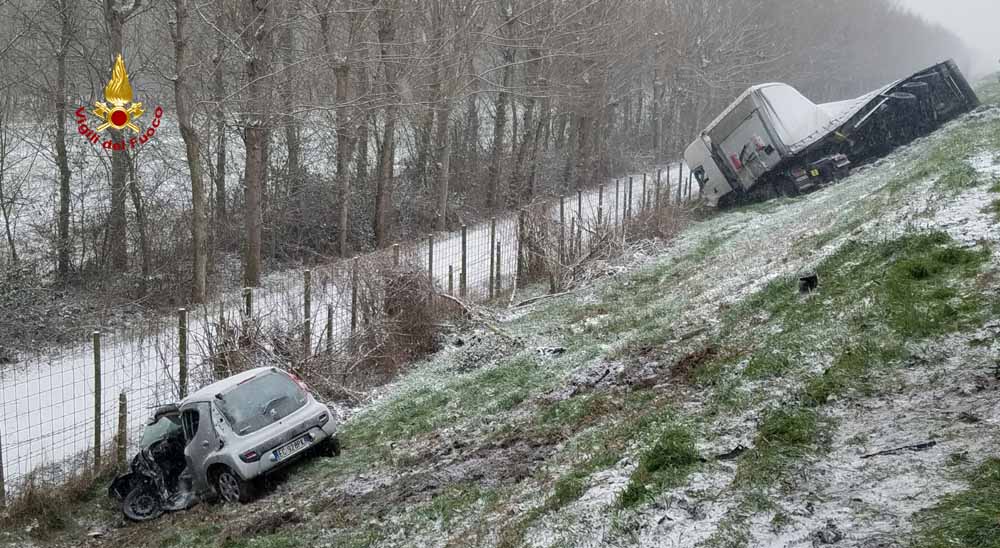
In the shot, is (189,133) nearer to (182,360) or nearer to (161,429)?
(182,360)

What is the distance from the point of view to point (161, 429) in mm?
9383

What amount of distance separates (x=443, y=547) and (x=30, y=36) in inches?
663

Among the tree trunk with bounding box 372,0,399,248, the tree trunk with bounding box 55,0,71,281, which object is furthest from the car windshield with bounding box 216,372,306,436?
the tree trunk with bounding box 372,0,399,248

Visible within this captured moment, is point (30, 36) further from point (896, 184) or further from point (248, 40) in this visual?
point (896, 184)

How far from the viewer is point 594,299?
14.3 metres

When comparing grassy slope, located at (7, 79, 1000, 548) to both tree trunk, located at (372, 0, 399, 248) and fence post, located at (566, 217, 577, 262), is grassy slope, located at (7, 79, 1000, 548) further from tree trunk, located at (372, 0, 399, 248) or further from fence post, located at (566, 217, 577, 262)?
tree trunk, located at (372, 0, 399, 248)

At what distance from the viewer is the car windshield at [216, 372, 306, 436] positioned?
8.86 m

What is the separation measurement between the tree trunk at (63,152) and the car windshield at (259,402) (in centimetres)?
1043

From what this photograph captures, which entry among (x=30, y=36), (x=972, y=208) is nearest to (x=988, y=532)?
(x=972, y=208)

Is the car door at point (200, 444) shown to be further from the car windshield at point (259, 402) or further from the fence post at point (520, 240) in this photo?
the fence post at point (520, 240)

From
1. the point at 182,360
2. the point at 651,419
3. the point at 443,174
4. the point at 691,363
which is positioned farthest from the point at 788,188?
the point at 651,419

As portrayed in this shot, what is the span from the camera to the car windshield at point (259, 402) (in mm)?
8859

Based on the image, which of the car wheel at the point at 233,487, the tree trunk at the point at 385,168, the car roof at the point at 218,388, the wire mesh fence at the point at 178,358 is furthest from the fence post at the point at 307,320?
the tree trunk at the point at 385,168

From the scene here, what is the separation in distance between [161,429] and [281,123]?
8.88 metres
